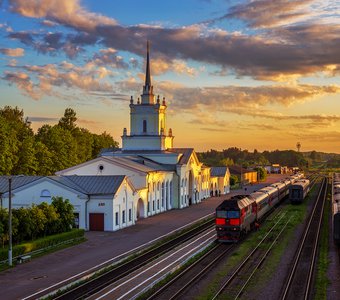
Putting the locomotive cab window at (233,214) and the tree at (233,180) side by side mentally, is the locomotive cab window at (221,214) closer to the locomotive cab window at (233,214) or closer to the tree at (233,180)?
the locomotive cab window at (233,214)

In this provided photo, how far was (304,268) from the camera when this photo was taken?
34.2 metres

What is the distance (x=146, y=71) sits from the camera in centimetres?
9188

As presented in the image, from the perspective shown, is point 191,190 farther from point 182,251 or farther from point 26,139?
point 182,251

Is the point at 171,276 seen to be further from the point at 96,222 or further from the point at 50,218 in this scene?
the point at 96,222

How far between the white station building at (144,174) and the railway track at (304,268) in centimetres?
1972

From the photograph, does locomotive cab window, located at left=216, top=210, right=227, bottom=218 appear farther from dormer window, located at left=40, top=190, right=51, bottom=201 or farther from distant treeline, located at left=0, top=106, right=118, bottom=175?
distant treeline, located at left=0, top=106, right=118, bottom=175

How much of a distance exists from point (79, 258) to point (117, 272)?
614cm

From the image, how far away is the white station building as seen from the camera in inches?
2176

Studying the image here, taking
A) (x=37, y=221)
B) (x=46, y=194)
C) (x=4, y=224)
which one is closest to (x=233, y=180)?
(x=46, y=194)

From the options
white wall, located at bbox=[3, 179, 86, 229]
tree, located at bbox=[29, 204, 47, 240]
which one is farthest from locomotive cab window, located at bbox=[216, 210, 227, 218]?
white wall, located at bbox=[3, 179, 86, 229]

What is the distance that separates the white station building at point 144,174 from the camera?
181 ft

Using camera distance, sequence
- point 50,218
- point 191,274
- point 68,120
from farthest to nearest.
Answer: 1. point 68,120
2. point 50,218
3. point 191,274

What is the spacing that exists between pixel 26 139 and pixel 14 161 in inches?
215

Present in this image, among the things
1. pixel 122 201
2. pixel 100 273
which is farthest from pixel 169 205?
pixel 100 273
